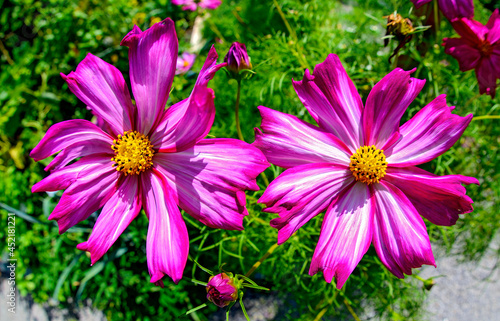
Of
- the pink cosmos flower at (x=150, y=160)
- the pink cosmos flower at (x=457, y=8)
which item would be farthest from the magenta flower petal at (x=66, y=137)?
the pink cosmos flower at (x=457, y=8)

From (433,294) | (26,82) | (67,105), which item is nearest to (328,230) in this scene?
(433,294)

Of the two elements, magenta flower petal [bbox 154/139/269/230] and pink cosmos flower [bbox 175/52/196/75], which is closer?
magenta flower petal [bbox 154/139/269/230]

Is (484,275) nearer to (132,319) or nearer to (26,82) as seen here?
(132,319)

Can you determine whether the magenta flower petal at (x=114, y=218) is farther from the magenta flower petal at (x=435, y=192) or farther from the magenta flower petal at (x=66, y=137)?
the magenta flower petal at (x=435, y=192)

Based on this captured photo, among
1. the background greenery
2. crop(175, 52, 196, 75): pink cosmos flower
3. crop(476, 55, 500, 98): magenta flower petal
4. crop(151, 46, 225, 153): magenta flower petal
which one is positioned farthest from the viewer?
crop(175, 52, 196, 75): pink cosmos flower

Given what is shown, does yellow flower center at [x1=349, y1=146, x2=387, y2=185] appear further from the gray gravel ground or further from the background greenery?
the gray gravel ground

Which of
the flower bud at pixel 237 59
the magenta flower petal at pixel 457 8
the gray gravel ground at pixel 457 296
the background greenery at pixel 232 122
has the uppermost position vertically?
the magenta flower petal at pixel 457 8

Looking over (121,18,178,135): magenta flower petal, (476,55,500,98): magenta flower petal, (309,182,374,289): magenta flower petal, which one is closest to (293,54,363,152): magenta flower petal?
(309,182,374,289): magenta flower petal
